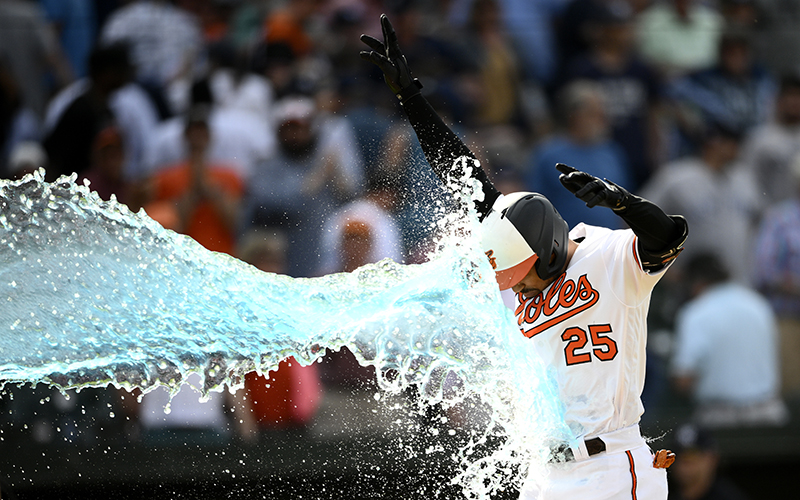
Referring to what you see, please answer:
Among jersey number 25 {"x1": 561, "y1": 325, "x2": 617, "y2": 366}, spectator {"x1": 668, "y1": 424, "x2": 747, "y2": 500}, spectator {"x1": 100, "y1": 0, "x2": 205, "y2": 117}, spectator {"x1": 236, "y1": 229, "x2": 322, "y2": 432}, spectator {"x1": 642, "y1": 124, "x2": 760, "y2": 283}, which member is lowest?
jersey number 25 {"x1": 561, "y1": 325, "x2": 617, "y2": 366}

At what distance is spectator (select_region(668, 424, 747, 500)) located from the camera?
716 centimetres

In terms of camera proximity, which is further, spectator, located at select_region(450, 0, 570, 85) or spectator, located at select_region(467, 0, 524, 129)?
spectator, located at select_region(450, 0, 570, 85)

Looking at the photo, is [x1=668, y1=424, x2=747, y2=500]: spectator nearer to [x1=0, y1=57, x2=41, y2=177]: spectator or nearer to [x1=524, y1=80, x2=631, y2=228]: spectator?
[x1=524, y1=80, x2=631, y2=228]: spectator

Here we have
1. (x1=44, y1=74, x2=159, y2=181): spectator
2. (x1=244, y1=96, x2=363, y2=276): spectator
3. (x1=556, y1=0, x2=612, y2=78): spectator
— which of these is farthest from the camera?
(x1=556, y1=0, x2=612, y2=78): spectator

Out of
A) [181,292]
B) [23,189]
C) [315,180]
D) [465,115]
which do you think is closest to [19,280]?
[23,189]

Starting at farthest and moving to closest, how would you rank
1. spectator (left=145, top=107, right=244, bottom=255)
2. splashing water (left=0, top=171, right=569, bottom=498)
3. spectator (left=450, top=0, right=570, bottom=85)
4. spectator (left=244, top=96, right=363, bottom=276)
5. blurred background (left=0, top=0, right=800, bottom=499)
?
spectator (left=450, top=0, right=570, bottom=85), spectator (left=145, top=107, right=244, bottom=255), spectator (left=244, top=96, right=363, bottom=276), blurred background (left=0, top=0, right=800, bottom=499), splashing water (left=0, top=171, right=569, bottom=498)

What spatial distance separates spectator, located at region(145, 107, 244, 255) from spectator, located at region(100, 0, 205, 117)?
0.99m

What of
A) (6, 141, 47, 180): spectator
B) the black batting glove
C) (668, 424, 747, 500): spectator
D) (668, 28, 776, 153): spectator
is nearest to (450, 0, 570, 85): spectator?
(668, 28, 776, 153): spectator

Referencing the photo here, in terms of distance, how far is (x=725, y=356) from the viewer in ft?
26.8

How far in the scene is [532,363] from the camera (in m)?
4.34

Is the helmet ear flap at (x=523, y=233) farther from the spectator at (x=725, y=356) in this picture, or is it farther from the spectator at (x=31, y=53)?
the spectator at (x=31, y=53)

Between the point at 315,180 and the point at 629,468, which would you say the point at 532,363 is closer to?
the point at 629,468

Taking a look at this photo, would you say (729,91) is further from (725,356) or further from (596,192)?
(596,192)

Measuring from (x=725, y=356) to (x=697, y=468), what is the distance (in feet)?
4.37
